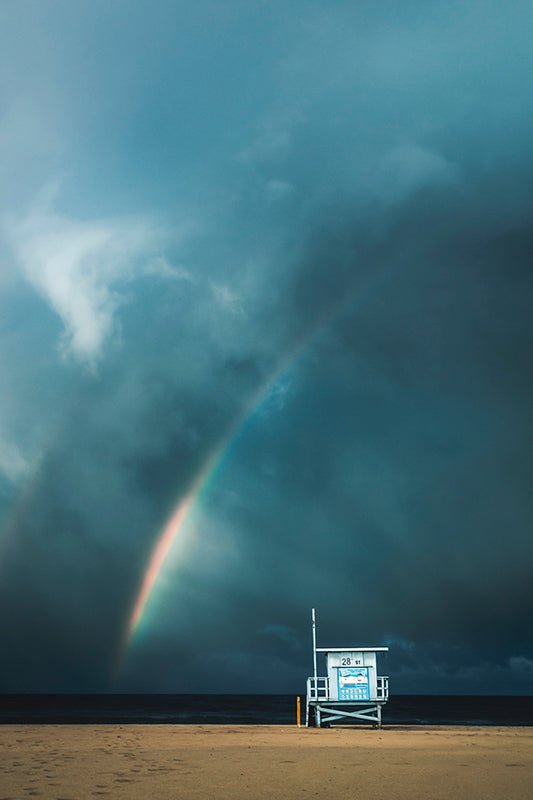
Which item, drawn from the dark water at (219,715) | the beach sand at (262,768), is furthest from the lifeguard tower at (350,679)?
the dark water at (219,715)

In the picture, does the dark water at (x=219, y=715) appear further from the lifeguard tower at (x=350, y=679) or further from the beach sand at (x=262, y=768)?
the beach sand at (x=262, y=768)

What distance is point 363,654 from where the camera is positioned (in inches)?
1537

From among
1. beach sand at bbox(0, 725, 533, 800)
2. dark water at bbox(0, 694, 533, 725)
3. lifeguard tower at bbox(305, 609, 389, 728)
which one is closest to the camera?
beach sand at bbox(0, 725, 533, 800)

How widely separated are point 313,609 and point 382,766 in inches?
753

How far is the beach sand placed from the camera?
15.4 metres

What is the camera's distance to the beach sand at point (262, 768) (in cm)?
1536

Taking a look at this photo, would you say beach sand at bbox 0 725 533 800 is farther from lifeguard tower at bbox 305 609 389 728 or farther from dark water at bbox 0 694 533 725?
dark water at bbox 0 694 533 725

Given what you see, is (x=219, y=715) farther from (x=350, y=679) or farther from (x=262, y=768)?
(x=262, y=768)

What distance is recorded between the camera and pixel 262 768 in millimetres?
19734

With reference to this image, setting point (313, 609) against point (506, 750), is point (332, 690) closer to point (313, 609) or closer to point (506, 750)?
point (313, 609)

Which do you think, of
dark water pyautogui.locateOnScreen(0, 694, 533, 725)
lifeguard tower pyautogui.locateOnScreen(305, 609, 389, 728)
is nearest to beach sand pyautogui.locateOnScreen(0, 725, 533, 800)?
lifeguard tower pyautogui.locateOnScreen(305, 609, 389, 728)

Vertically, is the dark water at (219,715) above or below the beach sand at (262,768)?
below

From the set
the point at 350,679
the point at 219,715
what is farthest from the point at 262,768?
the point at 219,715

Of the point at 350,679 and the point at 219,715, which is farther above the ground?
the point at 350,679
